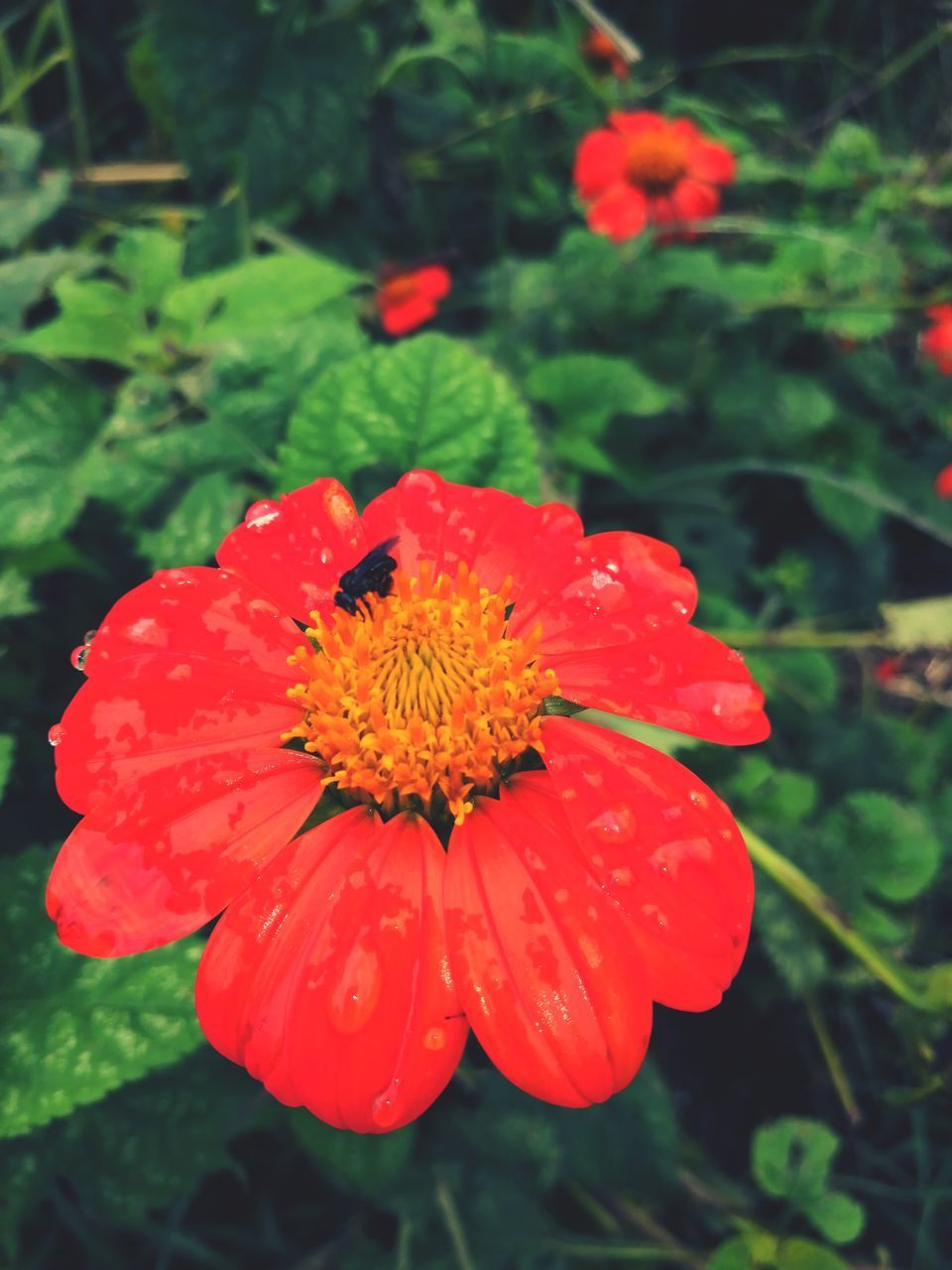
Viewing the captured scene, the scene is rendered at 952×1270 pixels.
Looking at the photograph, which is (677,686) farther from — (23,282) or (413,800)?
(23,282)

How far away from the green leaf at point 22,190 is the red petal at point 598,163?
120 centimetres

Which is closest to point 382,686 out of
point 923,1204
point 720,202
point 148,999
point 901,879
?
point 148,999

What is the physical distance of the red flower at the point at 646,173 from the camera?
2.15 m

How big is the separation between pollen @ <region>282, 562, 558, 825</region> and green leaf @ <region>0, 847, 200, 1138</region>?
31 cm

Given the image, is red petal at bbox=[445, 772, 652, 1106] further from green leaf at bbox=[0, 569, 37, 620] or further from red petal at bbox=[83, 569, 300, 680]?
green leaf at bbox=[0, 569, 37, 620]

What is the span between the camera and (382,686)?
85 cm

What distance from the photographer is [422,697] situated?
2.77ft

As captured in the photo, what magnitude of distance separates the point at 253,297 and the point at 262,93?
63cm

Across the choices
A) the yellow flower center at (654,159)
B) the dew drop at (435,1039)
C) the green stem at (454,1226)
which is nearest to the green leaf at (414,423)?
the dew drop at (435,1039)

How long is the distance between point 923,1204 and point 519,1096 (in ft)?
2.38

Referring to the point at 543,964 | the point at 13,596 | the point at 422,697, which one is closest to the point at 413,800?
the point at 422,697

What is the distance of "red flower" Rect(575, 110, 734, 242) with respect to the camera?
2.15 metres

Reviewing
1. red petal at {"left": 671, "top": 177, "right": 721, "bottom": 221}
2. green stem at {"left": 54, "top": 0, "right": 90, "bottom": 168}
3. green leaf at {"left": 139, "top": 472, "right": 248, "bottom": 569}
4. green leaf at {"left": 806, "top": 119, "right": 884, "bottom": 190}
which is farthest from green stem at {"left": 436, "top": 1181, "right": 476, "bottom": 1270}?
green leaf at {"left": 806, "top": 119, "right": 884, "bottom": 190}

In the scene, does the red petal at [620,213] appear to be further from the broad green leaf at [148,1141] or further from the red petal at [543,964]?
the broad green leaf at [148,1141]
